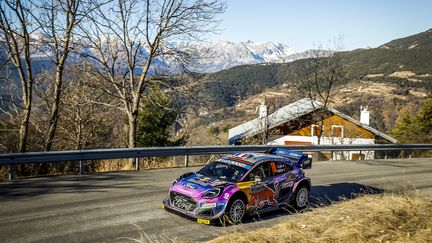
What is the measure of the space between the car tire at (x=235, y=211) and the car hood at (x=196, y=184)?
48 cm

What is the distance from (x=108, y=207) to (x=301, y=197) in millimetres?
5111

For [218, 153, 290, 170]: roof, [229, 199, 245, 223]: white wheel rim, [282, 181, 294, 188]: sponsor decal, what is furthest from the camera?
[282, 181, 294, 188]: sponsor decal

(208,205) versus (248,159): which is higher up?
(248,159)

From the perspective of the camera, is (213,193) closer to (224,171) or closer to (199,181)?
(199,181)

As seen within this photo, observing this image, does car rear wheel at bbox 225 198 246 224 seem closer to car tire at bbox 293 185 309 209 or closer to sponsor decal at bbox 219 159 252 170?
sponsor decal at bbox 219 159 252 170

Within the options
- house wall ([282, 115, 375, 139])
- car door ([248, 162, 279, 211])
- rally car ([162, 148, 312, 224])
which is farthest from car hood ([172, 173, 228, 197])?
house wall ([282, 115, 375, 139])

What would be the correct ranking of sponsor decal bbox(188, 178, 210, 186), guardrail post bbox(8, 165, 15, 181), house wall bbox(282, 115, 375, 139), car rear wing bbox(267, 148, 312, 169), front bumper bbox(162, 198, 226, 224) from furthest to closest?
house wall bbox(282, 115, 375, 139) < guardrail post bbox(8, 165, 15, 181) < car rear wing bbox(267, 148, 312, 169) < sponsor decal bbox(188, 178, 210, 186) < front bumper bbox(162, 198, 226, 224)

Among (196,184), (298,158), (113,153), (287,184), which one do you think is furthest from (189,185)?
(113,153)

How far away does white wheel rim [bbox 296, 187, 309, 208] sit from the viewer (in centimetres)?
1077

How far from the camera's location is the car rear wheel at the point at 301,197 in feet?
35.2

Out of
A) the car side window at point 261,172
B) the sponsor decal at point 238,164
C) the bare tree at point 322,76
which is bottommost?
the car side window at point 261,172

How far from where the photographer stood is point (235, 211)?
9008mm

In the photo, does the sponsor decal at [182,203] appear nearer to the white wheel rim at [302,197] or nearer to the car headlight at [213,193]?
the car headlight at [213,193]

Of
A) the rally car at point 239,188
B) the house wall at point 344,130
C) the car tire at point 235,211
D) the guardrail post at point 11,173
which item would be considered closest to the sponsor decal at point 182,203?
the rally car at point 239,188
